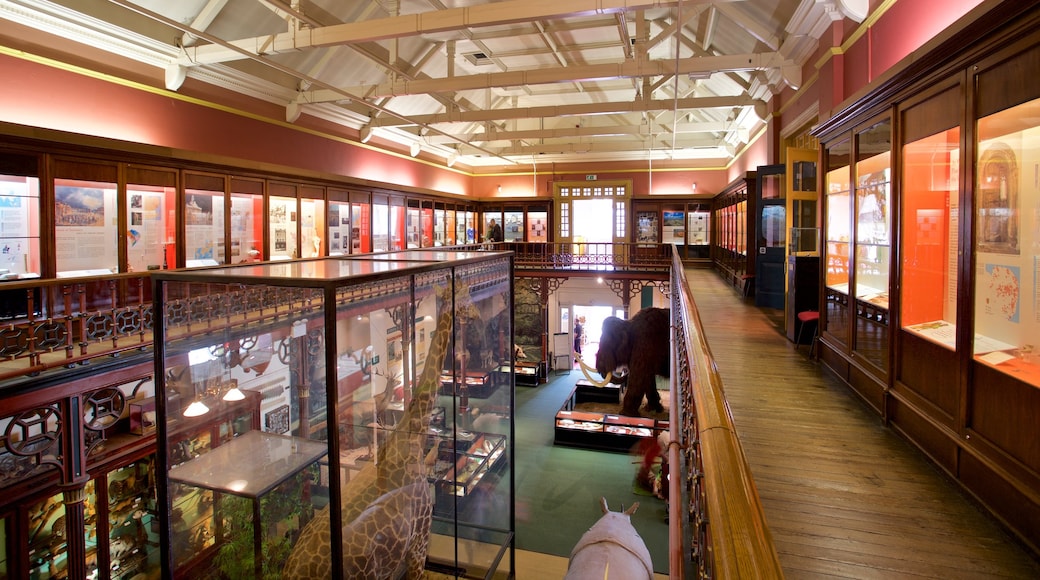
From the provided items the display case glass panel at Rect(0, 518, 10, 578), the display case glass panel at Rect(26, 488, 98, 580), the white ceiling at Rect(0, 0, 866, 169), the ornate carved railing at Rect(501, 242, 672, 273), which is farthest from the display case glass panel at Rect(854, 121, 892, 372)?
the ornate carved railing at Rect(501, 242, 672, 273)

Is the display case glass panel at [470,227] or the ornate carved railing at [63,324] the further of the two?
the display case glass panel at [470,227]

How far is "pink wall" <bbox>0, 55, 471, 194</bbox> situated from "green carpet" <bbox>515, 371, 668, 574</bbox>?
718 cm

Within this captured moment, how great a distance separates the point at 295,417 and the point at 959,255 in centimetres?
359

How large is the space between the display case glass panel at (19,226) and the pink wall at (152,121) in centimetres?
68

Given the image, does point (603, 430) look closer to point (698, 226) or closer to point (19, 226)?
point (19, 226)

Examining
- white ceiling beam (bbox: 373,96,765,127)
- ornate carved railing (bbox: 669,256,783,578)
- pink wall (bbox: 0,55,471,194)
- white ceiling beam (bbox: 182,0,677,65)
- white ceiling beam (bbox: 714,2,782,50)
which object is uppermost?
white ceiling beam (bbox: 714,2,782,50)

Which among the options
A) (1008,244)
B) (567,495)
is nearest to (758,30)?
A: (1008,244)

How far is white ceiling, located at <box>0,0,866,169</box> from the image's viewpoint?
6406 mm

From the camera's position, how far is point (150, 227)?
7.27 metres

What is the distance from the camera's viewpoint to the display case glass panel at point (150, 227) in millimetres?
7004

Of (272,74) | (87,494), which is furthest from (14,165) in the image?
(272,74)

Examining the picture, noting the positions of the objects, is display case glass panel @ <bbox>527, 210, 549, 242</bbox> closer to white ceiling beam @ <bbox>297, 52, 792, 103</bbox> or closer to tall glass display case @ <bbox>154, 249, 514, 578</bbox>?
white ceiling beam @ <bbox>297, 52, 792, 103</bbox>

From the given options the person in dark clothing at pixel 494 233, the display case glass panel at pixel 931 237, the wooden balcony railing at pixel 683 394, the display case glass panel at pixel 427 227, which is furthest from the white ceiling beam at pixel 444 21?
the person in dark clothing at pixel 494 233

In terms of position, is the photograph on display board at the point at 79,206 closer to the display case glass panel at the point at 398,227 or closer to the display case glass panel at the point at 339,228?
the display case glass panel at the point at 339,228
